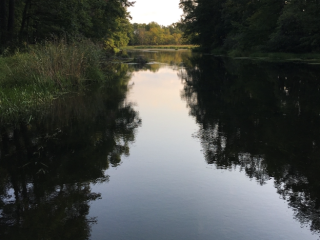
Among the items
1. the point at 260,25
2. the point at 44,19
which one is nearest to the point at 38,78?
the point at 44,19

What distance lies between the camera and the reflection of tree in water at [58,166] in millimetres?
3580

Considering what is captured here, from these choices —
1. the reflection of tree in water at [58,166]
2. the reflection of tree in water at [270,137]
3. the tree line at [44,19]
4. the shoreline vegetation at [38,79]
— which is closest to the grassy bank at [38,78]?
the shoreline vegetation at [38,79]

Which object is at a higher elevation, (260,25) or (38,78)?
(260,25)

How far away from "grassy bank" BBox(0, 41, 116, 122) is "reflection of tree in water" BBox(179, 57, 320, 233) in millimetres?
4294

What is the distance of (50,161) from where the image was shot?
18.0 feet

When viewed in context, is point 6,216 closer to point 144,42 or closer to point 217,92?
point 217,92

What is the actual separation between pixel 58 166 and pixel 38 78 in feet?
21.1

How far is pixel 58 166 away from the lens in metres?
5.28

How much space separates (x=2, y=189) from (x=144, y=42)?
490ft

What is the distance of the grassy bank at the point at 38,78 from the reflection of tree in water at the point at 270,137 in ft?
14.1

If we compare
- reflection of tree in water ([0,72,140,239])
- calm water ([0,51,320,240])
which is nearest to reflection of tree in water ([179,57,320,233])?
calm water ([0,51,320,240])

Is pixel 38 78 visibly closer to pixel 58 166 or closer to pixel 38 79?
pixel 38 79

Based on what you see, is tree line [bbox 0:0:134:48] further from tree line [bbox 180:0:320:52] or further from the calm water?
tree line [bbox 180:0:320:52]

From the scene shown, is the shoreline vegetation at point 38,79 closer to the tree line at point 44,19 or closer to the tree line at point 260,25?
the tree line at point 44,19
